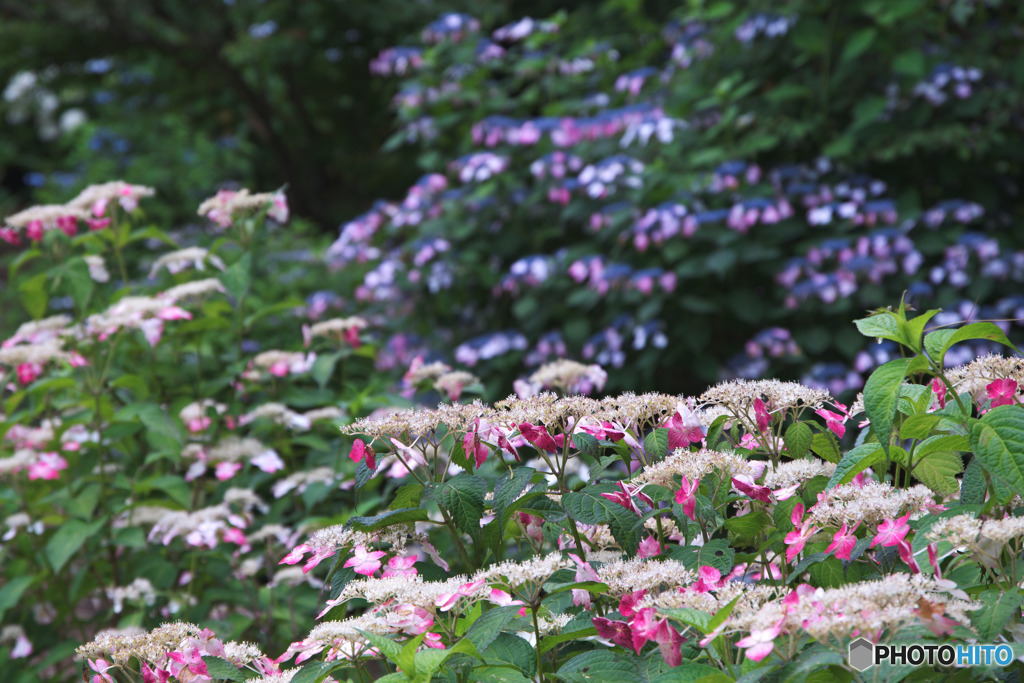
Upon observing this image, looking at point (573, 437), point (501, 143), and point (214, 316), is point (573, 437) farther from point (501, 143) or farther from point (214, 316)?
point (501, 143)

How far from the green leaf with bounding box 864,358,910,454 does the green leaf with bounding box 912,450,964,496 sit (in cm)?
16

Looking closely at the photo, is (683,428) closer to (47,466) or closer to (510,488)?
(510,488)

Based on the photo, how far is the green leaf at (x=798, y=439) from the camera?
1165 mm

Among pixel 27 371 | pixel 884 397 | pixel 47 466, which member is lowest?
pixel 47 466

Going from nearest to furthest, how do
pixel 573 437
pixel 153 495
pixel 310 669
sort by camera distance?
pixel 310 669
pixel 573 437
pixel 153 495

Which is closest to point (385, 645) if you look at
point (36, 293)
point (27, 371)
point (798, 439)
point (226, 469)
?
point (798, 439)

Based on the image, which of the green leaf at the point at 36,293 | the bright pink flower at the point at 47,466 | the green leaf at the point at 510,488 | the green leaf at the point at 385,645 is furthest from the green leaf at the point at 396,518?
the green leaf at the point at 36,293

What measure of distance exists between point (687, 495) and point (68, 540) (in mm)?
1619

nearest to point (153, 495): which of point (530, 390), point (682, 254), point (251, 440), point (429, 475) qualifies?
point (251, 440)

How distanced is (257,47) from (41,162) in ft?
12.2

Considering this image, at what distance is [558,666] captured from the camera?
1.04 metres

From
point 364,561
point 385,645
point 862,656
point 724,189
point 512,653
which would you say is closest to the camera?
point 862,656

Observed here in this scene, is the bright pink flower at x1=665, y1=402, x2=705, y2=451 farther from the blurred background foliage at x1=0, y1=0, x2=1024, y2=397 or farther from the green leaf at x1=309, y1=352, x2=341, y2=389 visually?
the blurred background foliage at x1=0, y1=0, x2=1024, y2=397

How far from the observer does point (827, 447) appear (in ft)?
3.93
